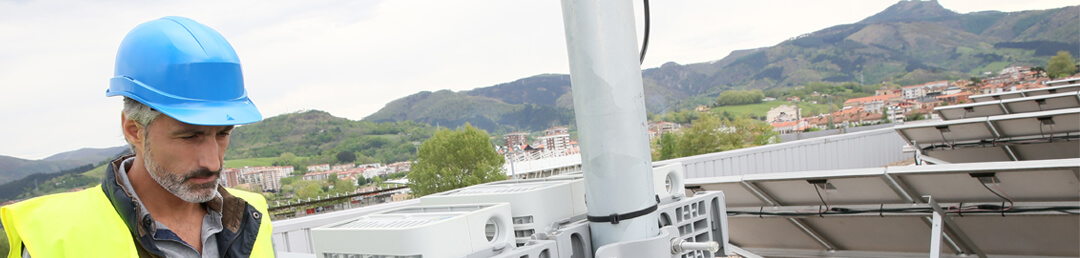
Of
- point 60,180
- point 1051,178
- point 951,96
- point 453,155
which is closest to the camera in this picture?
point 1051,178

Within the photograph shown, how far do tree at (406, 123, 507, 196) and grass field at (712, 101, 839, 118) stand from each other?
34747mm

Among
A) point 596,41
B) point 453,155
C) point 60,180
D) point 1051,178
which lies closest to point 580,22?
point 596,41

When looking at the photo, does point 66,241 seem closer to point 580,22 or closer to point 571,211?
point 580,22

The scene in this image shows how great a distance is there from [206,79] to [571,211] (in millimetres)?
1632

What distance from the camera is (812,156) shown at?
38.3 ft

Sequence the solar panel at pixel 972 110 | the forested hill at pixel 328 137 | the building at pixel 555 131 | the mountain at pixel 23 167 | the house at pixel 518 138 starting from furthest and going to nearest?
1. the house at pixel 518 138
2. the building at pixel 555 131
3. the forested hill at pixel 328 137
4. the mountain at pixel 23 167
5. the solar panel at pixel 972 110

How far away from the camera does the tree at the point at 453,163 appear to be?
2489 inches

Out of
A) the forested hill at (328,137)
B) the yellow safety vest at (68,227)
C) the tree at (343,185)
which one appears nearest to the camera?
the yellow safety vest at (68,227)

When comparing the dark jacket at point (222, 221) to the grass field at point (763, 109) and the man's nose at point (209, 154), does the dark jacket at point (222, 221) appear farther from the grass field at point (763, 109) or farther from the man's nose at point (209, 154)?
the grass field at point (763, 109)

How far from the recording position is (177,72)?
3.79ft

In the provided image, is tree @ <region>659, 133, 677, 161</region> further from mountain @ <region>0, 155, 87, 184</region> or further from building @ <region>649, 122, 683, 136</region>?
mountain @ <region>0, 155, 87, 184</region>

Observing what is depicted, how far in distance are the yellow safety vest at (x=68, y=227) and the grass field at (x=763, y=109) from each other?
8471 cm

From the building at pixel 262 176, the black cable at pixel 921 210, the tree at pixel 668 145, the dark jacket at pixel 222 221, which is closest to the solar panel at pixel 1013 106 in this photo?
the black cable at pixel 921 210

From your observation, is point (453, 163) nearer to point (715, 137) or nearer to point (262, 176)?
point (262, 176)
